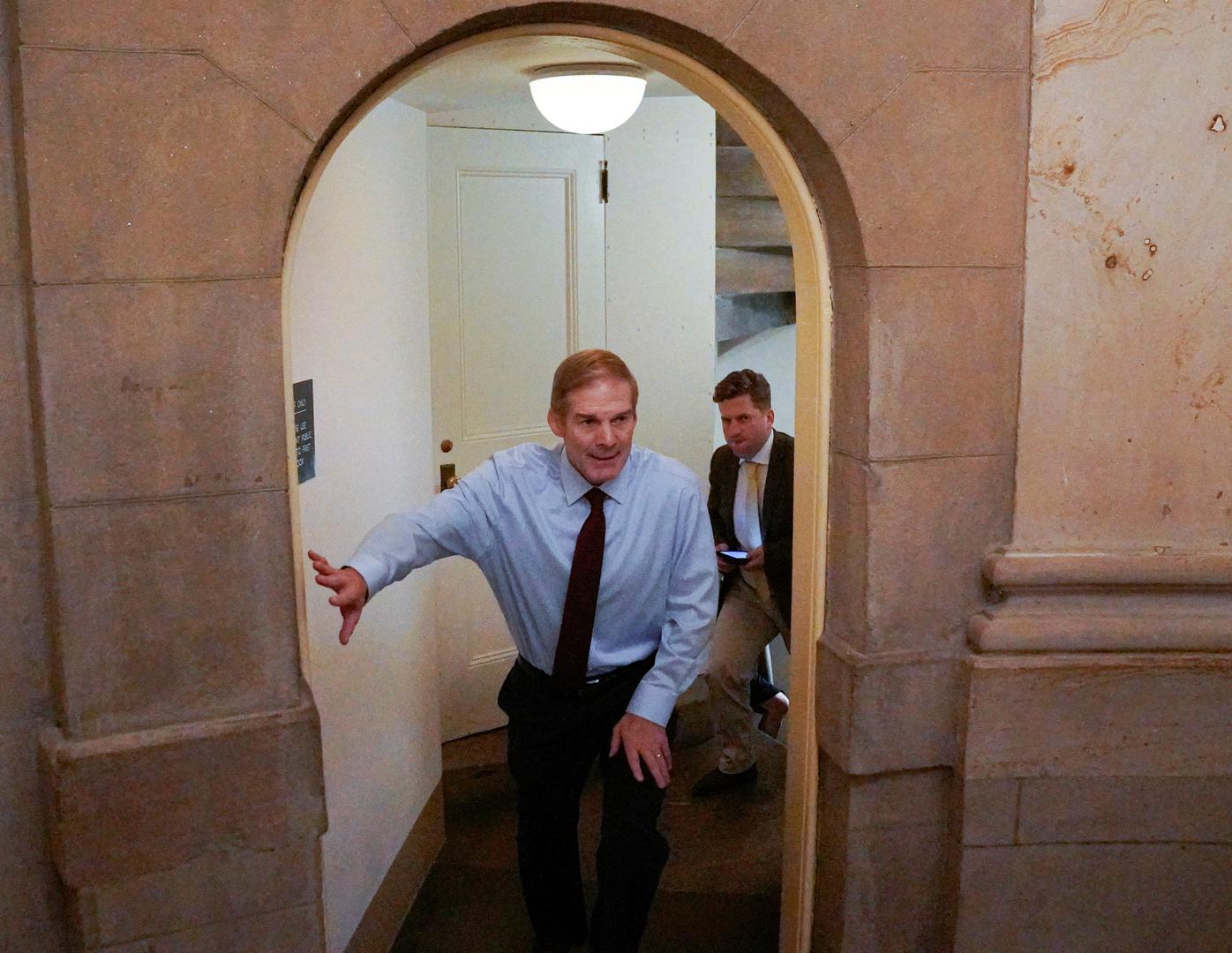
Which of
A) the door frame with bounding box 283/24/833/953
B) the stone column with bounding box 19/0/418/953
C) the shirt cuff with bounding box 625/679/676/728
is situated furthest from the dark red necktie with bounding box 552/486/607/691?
the stone column with bounding box 19/0/418/953

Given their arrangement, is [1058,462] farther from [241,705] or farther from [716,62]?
[241,705]

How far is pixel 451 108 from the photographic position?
4.62 m

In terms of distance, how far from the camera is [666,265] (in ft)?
17.4

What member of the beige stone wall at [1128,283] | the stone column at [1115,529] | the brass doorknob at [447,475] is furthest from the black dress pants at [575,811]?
the brass doorknob at [447,475]

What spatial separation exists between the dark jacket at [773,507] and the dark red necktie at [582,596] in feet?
4.25

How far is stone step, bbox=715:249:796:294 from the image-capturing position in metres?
6.01

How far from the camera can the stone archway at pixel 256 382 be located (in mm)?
2289

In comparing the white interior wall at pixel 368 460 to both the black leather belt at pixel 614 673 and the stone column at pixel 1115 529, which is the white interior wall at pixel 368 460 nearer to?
the black leather belt at pixel 614 673

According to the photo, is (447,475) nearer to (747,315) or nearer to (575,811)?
(575,811)

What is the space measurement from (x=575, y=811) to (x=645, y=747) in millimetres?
427

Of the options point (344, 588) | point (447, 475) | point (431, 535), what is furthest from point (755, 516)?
point (344, 588)

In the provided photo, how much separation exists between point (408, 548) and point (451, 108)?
7.53ft

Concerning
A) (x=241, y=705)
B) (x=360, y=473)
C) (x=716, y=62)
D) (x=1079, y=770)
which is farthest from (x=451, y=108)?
(x=1079, y=770)

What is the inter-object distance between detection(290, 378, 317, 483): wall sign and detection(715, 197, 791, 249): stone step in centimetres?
344
